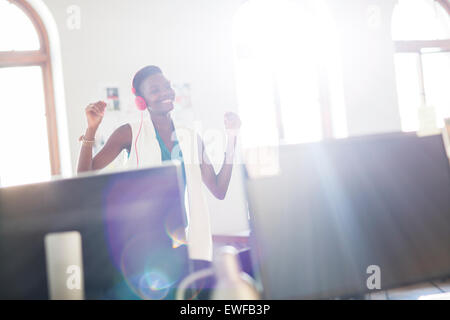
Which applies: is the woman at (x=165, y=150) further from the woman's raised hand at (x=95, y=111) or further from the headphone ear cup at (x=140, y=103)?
the woman's raised hand at (x=95, y=111)

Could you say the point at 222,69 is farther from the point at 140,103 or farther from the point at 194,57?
the point at 140,103

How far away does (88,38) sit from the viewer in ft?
11.6

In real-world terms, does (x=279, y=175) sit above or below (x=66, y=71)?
below

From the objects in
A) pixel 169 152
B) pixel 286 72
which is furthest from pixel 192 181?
pixel 286 72

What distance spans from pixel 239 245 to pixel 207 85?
1.67m

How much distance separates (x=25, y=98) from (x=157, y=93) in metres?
2.06

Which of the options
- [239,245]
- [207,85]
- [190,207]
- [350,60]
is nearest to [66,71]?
[207,85]

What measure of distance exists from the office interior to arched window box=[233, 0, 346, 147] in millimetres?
10

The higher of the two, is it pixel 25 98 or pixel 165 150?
pixel 25 98

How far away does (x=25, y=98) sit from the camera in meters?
3.57

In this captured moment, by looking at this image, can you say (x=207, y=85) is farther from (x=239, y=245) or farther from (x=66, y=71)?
(x=239, y=245)

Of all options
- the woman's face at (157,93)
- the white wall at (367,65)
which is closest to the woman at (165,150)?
the woman's face at (157,93)

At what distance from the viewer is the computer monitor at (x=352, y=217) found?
991 mm

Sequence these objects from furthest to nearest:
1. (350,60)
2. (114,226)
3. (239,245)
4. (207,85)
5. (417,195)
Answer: (350,60)
(207,85)
(239,245)
(417,195)
(114,226)
